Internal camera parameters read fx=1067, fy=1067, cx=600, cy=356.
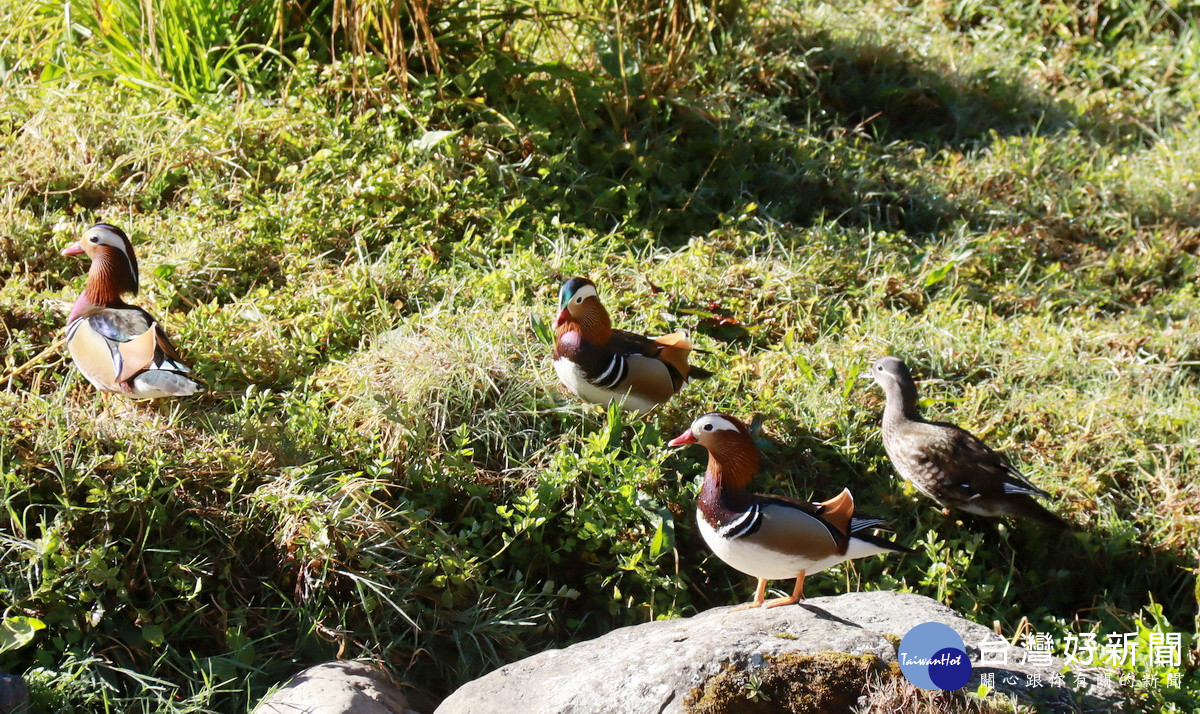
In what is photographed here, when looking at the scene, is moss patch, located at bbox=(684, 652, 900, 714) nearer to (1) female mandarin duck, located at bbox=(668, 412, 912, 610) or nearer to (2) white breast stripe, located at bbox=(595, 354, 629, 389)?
(1) female mandarin duck, located at bbox=(668, 412, 912, 610)

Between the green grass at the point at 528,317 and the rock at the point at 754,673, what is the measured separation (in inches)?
20.2

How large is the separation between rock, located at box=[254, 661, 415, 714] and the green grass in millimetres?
143

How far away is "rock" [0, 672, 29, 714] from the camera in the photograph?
275 centimetres

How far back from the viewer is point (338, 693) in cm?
290

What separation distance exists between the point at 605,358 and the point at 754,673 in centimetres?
142

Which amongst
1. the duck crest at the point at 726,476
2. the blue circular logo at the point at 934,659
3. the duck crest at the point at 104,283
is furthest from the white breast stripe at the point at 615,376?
the duck crest at the point at 104,283

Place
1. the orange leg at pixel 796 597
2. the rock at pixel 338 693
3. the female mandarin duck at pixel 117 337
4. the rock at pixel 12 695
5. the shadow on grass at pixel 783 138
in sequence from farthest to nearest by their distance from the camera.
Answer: the shadow on grass at pixel 783 138 → the female mandarin duck at pixel 117 337 → the orange leg at pixel 796 597 → the rock at pixel 338 693 → the rock at pixel 12 695

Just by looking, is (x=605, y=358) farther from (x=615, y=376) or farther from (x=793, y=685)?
(x=793, y=685)

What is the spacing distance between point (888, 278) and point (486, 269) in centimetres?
190

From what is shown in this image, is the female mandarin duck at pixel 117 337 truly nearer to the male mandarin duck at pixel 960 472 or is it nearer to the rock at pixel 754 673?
the rock at pixel 754 673

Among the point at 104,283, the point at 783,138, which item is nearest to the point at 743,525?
the point at 104,283

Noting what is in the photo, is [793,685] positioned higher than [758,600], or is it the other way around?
[793,685]

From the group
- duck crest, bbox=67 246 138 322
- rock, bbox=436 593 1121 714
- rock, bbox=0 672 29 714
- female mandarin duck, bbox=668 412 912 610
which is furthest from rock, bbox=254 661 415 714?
duck crest, bbox=67 246 138 322

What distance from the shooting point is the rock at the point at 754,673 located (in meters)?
2.57
